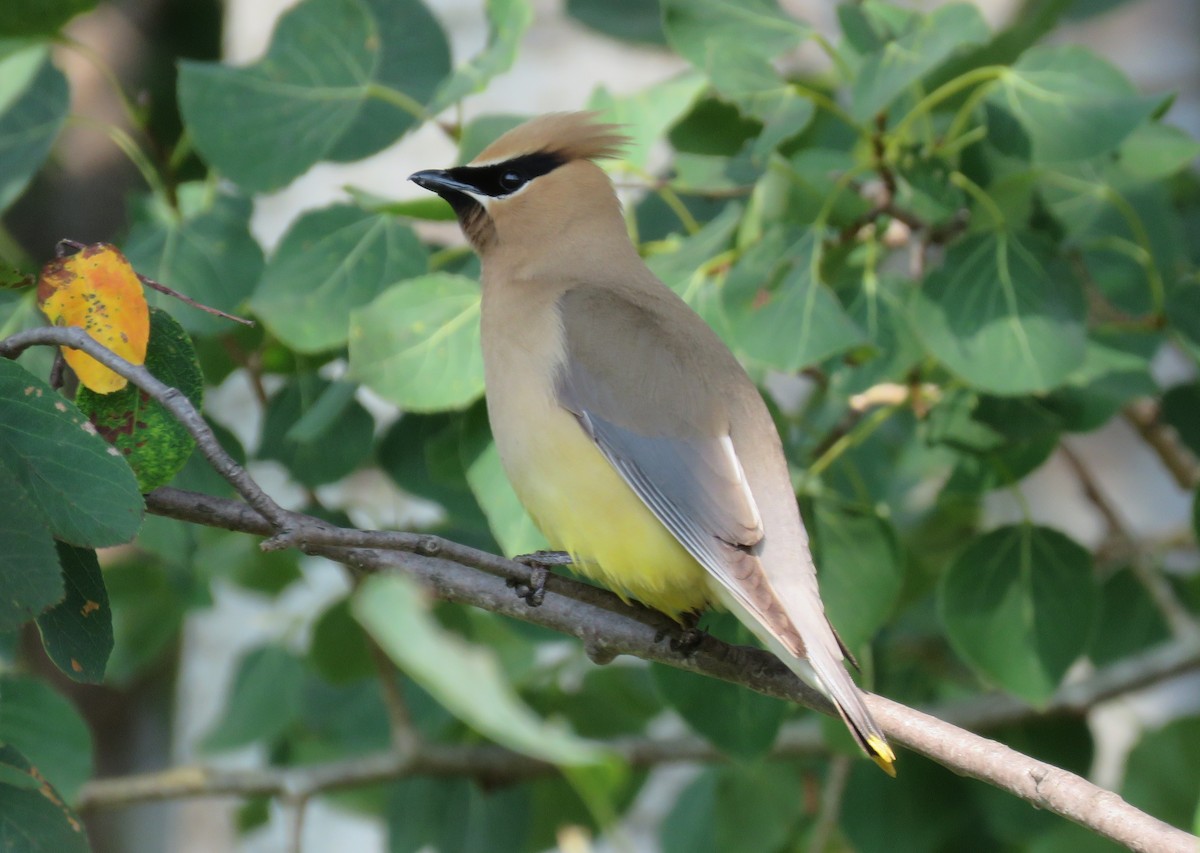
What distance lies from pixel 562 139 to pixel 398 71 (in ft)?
1.12

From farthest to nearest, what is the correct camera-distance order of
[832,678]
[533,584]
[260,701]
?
[260,701], [533,584], [832,678]

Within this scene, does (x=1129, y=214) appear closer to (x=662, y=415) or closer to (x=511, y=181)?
(x=662, y=415)

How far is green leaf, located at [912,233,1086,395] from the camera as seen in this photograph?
7.32ft

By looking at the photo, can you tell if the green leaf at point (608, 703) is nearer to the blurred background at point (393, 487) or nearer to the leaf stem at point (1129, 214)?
the blurred background at point (393, 487)

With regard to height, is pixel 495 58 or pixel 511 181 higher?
pixel 495 58

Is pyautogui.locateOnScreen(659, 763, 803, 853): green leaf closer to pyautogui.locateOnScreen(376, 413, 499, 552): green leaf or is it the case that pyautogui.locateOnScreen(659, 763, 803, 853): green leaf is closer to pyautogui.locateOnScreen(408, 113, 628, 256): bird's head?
pyautogui.locateOnScreen(376, 413, 499, 552): green leaf

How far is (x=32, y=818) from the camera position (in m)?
1.54

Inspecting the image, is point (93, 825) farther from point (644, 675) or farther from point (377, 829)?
point (644, 675)

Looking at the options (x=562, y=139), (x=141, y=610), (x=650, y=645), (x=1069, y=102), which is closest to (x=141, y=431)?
(x=650, y=645)

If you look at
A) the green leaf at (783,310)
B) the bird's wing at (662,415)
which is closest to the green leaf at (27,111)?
the bird's wing at (662,415)

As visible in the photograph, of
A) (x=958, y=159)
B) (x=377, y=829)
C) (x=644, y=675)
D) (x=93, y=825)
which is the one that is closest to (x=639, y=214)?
(x=958, y=159)

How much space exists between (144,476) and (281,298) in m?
0.81

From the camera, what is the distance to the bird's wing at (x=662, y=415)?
208 cm

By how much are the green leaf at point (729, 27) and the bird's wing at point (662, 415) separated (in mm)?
462
